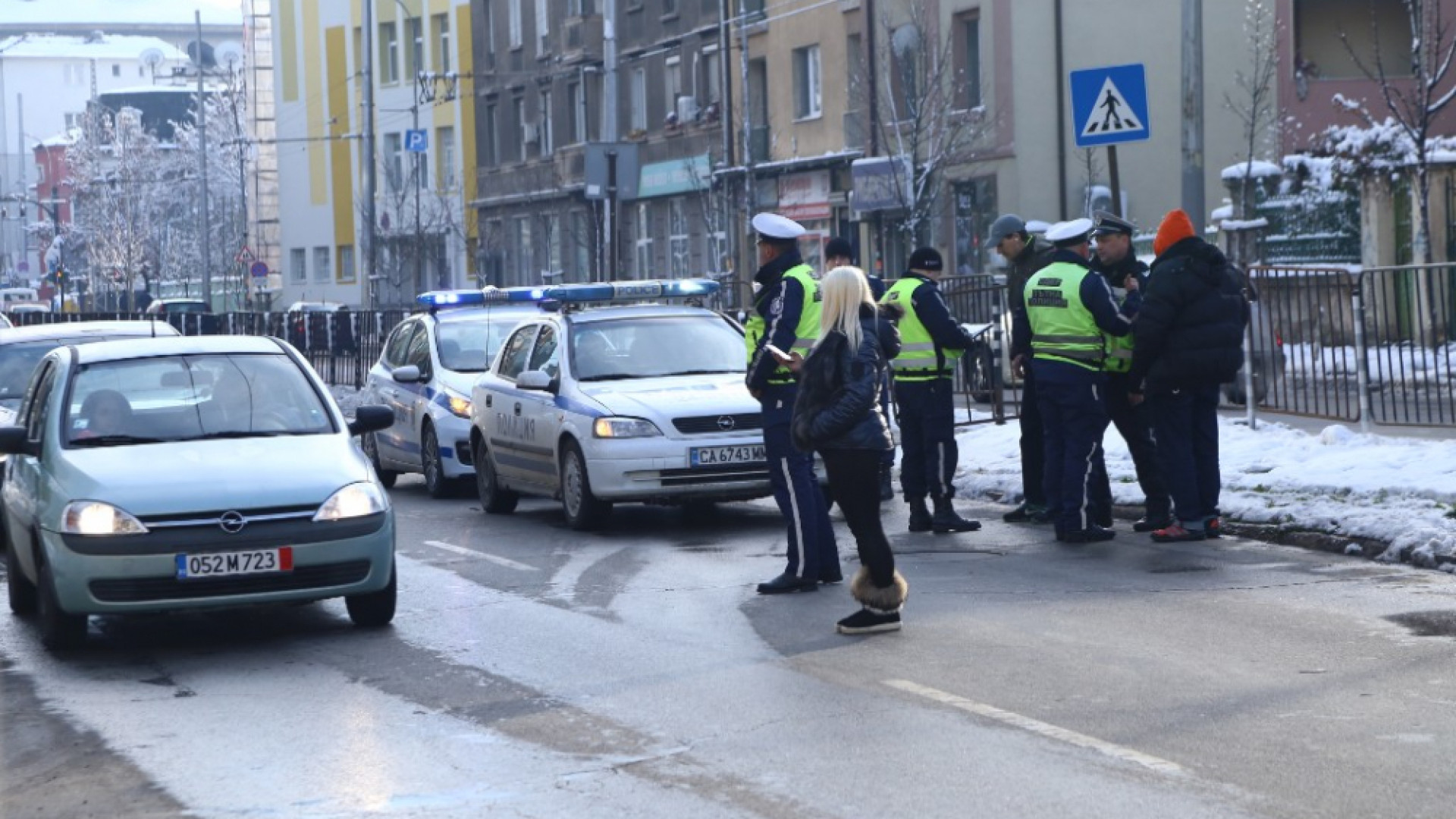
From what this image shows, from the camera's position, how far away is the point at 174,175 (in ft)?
354

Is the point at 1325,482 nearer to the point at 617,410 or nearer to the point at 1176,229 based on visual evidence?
the point at 1176,229

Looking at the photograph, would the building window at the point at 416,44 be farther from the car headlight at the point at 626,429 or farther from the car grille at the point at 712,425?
the car grille at the point at 712,425

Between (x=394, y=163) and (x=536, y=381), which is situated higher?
(x=394, y=163)

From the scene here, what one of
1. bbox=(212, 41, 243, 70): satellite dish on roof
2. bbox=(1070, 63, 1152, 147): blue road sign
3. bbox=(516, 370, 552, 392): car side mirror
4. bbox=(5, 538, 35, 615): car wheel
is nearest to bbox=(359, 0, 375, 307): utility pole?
bbox=(1070, 63, 1152, 147): blue road sign

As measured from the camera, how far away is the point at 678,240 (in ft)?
180

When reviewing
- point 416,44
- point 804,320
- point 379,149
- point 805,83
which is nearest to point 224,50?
point 379,149

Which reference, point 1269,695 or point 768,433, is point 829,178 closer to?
point 768,433

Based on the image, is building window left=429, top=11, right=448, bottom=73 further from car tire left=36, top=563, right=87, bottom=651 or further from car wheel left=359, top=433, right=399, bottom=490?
car tire left=36, top=563, right=87, bottom=651

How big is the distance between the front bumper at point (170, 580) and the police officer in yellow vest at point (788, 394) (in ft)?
7.61

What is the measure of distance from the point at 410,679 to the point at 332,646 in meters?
1.21

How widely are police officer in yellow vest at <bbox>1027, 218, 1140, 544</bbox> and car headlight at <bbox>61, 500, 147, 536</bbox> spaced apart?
566 cm

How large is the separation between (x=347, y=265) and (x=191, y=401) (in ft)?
231

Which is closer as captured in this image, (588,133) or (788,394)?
(788,394)

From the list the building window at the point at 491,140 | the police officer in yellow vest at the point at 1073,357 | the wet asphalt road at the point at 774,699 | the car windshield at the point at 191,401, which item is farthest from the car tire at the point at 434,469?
the building window at the point at 491,140
